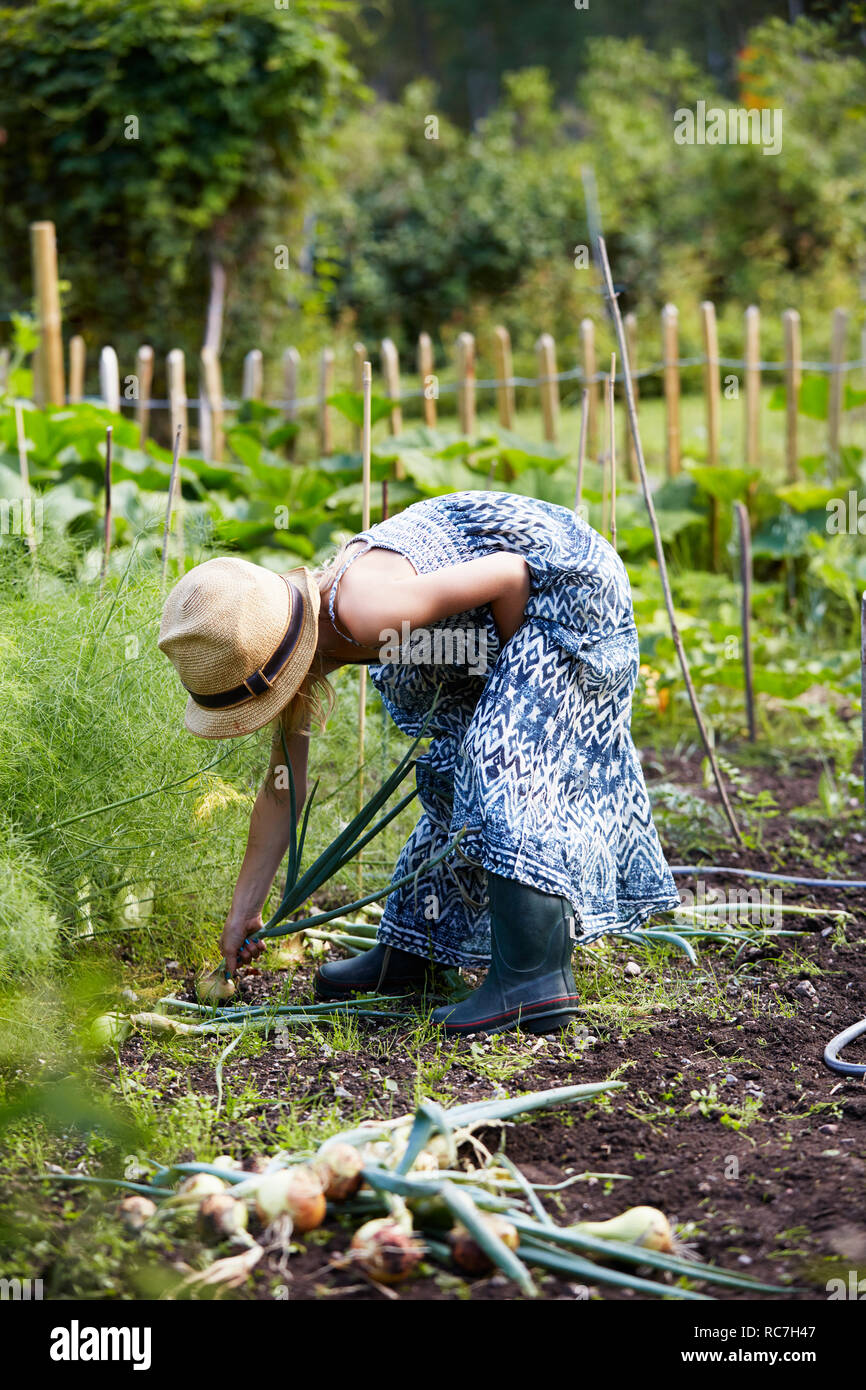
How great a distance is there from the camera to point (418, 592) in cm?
229

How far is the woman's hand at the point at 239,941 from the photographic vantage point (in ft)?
8.36

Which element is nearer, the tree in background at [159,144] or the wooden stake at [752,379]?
the wooden stake at [752,379]

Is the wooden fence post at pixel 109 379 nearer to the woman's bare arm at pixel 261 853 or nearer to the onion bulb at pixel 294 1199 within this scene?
the woman's bare arm at pixel 261 853

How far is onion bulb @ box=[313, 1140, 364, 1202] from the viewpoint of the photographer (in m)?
→ 1.80

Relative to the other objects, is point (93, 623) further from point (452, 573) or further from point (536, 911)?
point (536, 911)

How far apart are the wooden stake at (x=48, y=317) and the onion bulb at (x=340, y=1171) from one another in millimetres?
4911

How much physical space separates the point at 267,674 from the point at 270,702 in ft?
0.19

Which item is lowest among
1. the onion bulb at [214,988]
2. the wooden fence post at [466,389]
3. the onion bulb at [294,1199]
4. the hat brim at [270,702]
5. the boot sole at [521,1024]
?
the onion bulb at [294,1199]

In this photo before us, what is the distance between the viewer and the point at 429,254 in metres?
14.4

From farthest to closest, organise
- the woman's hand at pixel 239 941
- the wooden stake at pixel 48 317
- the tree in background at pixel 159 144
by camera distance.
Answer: the tree in background at pixel 159 144
the wooden stake at pixel 48 317
the woman's hand at pixel 239 941

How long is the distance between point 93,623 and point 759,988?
178cm

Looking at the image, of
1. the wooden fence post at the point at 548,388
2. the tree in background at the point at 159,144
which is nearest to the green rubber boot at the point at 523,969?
the wooden fence post at the point at 548,388

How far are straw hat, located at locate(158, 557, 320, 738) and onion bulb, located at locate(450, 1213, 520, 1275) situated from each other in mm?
985

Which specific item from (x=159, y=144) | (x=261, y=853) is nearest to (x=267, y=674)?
(x=261, y=853)
